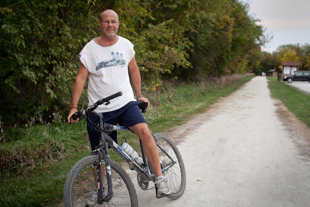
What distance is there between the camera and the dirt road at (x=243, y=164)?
348 cm

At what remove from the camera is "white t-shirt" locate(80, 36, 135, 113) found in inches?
112

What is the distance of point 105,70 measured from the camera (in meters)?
2.83

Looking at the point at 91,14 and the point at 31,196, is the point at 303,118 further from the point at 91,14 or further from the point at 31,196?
the point at 31,196

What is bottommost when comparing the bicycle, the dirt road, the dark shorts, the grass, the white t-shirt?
the dirt road

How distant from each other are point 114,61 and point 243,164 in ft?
9.79

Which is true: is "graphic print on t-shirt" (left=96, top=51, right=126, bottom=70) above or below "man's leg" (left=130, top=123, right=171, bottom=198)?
above

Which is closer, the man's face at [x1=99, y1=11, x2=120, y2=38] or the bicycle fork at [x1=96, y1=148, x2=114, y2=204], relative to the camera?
the bicycle fork at [x1=96, y1=148, x2=114, y2=204]

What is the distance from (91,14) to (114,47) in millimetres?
4095

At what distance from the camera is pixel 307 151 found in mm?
5477

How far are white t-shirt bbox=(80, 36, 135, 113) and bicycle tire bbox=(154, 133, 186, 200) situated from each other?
34.4 inches

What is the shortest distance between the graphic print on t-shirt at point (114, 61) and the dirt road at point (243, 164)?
1.65m

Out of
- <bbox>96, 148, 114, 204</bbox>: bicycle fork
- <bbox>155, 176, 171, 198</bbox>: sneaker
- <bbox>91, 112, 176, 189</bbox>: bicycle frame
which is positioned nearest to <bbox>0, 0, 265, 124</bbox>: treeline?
<bbox>91, 112, 176, 189</bbox>: bicycle frame

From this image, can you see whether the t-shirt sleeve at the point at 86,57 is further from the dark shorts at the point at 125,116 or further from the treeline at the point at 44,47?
the treeline at the point at 44,47

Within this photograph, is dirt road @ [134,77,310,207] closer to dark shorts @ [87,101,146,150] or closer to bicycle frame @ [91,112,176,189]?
bicycle frame @ [91,112,176,189]
